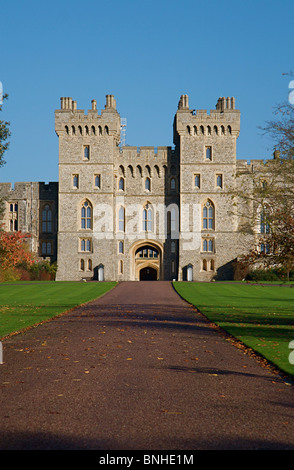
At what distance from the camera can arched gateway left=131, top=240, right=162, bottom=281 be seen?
158 ft

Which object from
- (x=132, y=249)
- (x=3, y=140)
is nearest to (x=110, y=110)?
(x=132, y=249)

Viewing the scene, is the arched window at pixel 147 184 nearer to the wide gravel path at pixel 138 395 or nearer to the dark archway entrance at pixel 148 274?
the dark archway entrance at pixel 148 274

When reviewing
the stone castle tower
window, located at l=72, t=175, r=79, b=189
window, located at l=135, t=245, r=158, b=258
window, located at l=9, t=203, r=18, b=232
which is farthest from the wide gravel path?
window, located at l=9, t=203, r=18, b=232

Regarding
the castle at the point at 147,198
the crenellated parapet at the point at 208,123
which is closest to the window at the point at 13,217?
the castle at the point at 147,198

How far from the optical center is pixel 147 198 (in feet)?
159

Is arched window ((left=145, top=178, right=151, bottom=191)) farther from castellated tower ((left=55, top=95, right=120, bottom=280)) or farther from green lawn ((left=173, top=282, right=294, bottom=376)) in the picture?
green lawn ((left=173, top=282, right=294, bottom=376))

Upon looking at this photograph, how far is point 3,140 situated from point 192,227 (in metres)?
32.2

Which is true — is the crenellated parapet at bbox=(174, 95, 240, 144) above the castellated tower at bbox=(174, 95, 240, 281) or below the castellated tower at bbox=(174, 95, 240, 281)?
above

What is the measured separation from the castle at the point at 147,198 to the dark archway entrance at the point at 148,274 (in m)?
3.01

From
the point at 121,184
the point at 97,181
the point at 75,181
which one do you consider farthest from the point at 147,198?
the point at 75,181

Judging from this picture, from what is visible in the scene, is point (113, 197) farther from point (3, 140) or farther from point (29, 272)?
point (3, 140)

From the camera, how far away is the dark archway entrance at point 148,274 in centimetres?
5141

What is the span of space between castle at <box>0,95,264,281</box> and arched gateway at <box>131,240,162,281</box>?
175 millimetres

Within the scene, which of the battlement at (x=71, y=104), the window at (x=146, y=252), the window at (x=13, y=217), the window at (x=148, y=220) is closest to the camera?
the battlement at (x=71, y=104)
